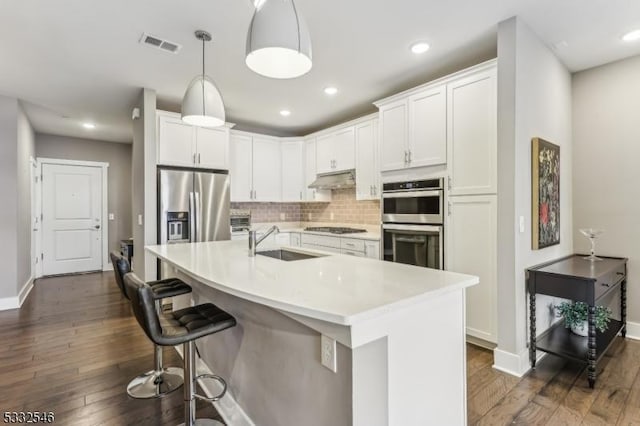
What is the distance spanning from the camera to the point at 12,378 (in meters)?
2.41

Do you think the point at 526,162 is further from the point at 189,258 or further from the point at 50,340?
the point at 50,340

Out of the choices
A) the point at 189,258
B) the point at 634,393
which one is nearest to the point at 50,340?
the point at 189,258

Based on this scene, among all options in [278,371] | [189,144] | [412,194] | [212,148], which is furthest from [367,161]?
[278,371]

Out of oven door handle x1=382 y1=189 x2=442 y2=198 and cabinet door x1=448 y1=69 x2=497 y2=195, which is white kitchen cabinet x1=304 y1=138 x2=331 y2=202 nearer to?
oven door handle x1=382 y1=189 x2=442 y2=198

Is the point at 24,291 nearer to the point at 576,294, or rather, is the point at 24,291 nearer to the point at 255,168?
the point at 255,168

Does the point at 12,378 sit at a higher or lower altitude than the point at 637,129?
lower

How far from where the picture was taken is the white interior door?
238 inches

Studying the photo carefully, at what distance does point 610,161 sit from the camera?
10.4 ft

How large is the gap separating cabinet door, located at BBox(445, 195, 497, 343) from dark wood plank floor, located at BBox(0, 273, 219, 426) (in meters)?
2.25

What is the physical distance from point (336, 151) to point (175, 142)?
214 cm

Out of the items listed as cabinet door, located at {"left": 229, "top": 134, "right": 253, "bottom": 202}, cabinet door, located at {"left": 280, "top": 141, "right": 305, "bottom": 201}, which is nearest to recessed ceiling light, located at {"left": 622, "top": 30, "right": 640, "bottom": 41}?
cabinet door, located at {"left": 280, "top": 141, "right": 305, "bottom": 201}

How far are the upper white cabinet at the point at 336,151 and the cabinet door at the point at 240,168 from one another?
42.1 inches

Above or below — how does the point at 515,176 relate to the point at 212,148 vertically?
below

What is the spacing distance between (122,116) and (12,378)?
12.2 feet
